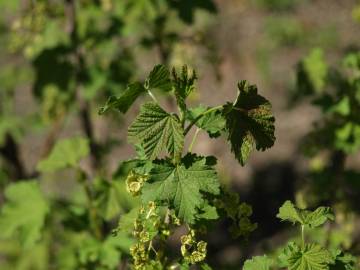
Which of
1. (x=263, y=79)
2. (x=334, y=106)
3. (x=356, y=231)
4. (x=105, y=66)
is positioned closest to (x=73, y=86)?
(x=105, y=66)

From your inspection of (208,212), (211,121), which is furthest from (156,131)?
(208,212)

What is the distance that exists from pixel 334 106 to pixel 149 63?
4647 mm

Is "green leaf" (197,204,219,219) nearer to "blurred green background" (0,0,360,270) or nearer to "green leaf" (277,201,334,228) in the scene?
"green leaf" (277,201,334,228)

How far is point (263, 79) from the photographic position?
6.89 metres

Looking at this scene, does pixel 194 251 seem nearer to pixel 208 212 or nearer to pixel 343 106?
pixel 208 212

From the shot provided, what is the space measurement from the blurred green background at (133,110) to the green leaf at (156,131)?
37.1 inches

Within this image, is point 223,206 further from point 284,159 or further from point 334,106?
point 284,159

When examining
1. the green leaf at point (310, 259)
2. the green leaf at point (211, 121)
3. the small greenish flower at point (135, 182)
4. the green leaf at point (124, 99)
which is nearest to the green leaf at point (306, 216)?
the green leaf at point (310, 259)

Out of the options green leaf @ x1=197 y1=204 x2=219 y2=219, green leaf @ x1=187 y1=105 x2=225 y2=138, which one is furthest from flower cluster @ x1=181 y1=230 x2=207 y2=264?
green leaf @ x1=187 y1=105 x2=225 y2=138

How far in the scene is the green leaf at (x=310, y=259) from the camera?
1903 mm

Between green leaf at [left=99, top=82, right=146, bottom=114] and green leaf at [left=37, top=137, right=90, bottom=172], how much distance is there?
1.31m

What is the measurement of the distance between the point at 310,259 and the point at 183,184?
451 mm

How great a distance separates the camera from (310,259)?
1916mm

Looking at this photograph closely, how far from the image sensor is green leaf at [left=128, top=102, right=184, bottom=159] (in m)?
1.90
